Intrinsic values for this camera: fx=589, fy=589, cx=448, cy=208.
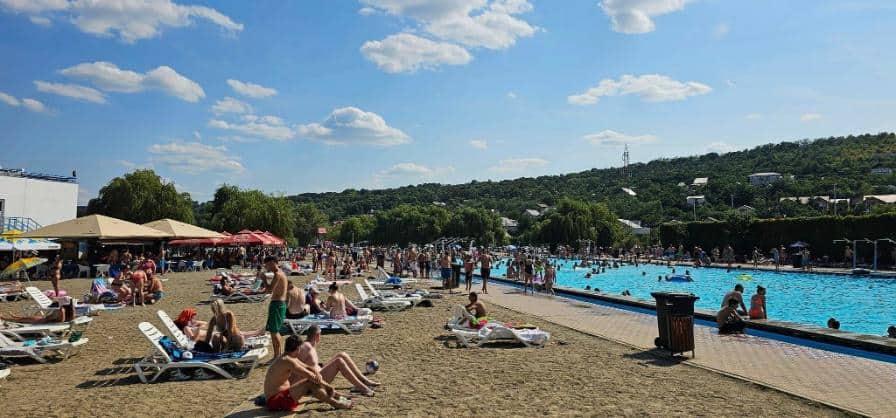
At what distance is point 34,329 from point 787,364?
10721 mm

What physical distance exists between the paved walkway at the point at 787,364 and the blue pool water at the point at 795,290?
490 centimetres

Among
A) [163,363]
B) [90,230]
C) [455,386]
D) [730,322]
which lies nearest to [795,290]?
[730,322]

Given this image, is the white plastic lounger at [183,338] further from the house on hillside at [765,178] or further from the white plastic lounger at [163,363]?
the house on hillside at [765,178]

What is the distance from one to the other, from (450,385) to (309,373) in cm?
175

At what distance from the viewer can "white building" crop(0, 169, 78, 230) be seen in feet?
110

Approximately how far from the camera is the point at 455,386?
6.56 metres

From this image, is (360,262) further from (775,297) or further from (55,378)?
(55,378)

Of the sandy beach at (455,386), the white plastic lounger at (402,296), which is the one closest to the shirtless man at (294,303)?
the sandy beach at (455,386)

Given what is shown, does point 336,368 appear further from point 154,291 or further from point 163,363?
point 154,291

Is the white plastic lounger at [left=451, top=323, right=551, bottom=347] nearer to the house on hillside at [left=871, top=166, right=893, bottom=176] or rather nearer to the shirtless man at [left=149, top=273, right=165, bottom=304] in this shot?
the shirtless man at [left=149, top=273, right=165, bottom=304]

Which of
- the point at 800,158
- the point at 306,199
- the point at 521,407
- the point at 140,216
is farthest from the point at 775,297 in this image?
the point at 306,199

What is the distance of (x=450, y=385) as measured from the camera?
6.61 metres

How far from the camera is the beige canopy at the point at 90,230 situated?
19109mm

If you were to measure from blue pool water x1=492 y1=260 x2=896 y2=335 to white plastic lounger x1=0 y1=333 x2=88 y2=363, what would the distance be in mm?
14088
